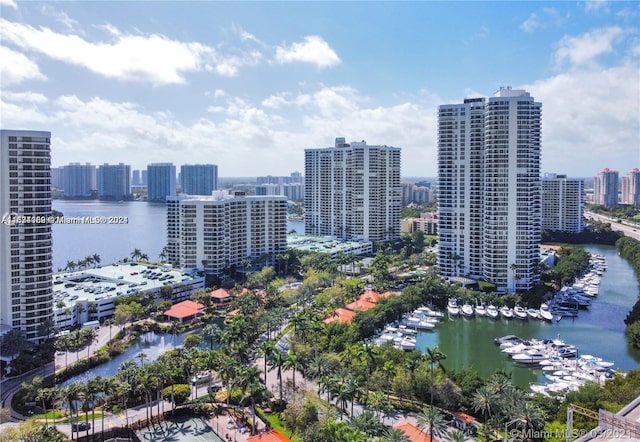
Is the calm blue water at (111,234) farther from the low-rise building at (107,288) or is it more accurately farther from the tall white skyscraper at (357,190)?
the tall white skyscraper at (357,190)

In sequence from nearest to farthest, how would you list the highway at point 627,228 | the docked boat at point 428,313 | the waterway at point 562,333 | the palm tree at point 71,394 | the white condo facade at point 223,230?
the palm tree at point 71,394, the waterway at point 562,333, the docked boat at point 428,313, the white condo facade at point 223,230, the highway at point 627,228

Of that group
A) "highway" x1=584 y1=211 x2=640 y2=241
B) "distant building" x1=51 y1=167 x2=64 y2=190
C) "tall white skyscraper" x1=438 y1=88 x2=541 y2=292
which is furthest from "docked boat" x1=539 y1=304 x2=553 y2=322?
"distant building" x1=51 y1=167 x2=64 y2=190

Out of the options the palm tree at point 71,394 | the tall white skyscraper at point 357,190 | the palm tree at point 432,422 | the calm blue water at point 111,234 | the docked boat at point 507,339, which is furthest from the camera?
→ the calm blue water at point 111,234

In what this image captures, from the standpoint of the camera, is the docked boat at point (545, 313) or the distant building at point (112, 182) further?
the distant building at point (112, 182)

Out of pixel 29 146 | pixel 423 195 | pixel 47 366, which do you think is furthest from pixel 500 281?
pixel 423 195

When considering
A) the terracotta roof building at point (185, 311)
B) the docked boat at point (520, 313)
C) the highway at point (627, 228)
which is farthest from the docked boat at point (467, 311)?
the highway at point (627, 228)

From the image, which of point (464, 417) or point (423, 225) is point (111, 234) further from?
point (464, 417)

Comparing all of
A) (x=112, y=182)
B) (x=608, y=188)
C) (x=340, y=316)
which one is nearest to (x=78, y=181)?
(x=112, y=182)
